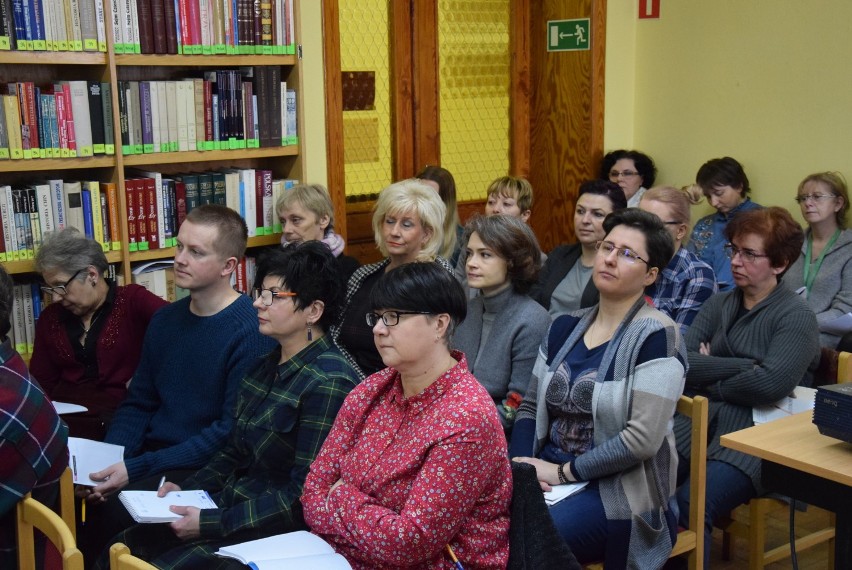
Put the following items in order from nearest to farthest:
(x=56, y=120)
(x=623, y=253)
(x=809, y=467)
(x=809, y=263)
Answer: (x=809, y=467), (x=623, y=253), (x=56, y=120), (x=809, y=263)

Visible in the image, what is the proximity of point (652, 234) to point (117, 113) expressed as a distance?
7.74ft

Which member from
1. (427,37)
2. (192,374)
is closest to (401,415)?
(192,374)

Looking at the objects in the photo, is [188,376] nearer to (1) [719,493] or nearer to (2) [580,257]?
(1) [719,493]

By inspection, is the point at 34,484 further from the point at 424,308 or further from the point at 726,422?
the point at 726,422

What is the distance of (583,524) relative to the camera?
259 centimetres

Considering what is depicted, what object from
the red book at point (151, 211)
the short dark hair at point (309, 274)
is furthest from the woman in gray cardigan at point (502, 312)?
the red book at point (151, 211)

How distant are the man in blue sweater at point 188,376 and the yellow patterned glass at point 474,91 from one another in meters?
2.45

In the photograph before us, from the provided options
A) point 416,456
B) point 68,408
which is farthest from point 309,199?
point 416,456

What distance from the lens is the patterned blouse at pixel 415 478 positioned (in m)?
2.05

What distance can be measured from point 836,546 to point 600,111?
371 cm

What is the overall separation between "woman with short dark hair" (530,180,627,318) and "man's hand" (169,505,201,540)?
1.81m

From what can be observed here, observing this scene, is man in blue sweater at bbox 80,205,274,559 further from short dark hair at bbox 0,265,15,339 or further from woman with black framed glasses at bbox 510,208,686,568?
woman with black framed glasses at bbox 510,208,686,568

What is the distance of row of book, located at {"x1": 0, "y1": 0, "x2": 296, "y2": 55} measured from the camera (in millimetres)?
3799

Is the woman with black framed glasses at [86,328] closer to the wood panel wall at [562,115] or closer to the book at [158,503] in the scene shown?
the book at [158,503]
